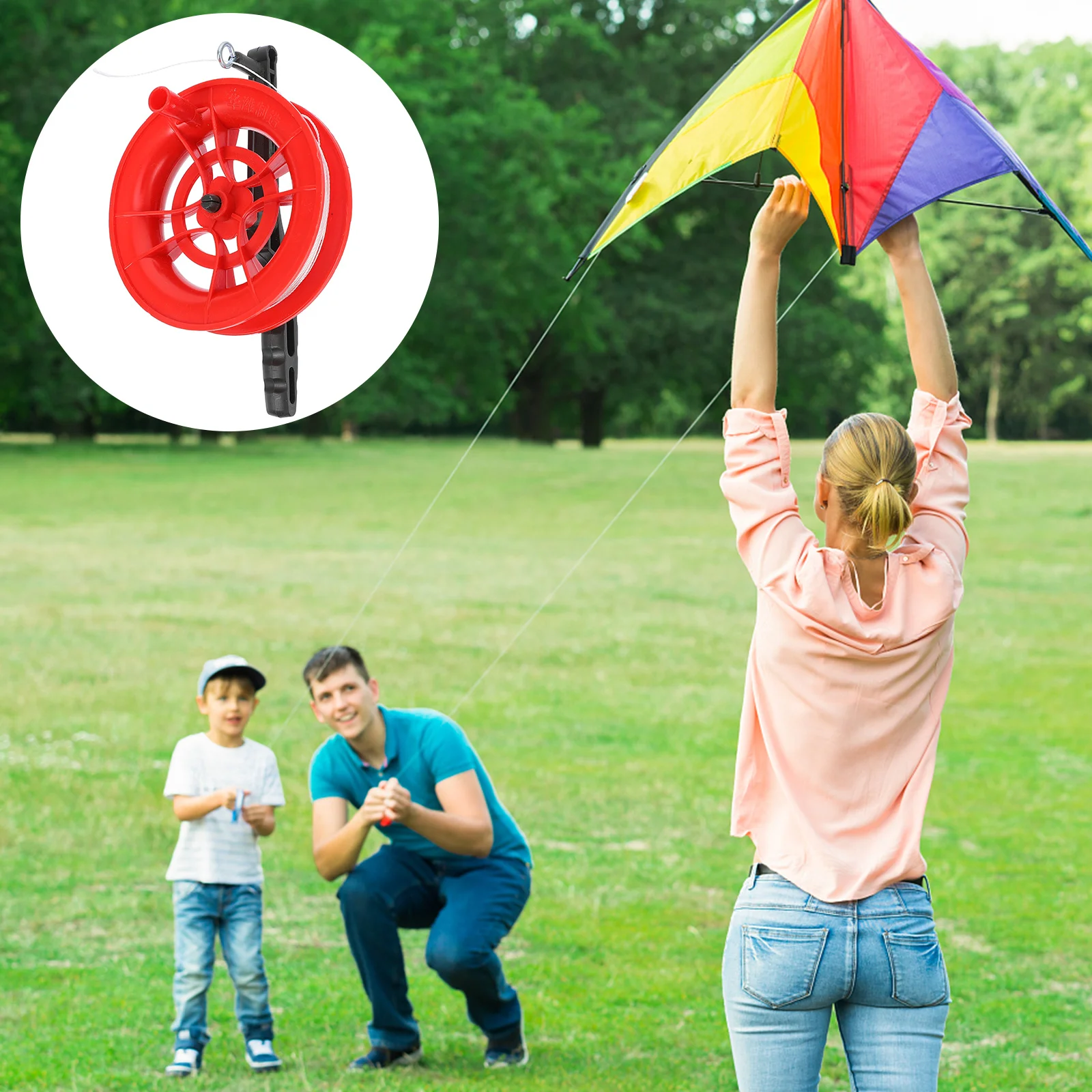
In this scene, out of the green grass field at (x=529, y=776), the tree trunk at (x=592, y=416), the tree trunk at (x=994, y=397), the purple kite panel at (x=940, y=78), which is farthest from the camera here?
the tree trunk at (x=994, y=397)

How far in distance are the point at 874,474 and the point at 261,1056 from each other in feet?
10.1

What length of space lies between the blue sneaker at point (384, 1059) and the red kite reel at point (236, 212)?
10.6ft

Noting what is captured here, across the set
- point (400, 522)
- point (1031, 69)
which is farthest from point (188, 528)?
point (1031, 69)

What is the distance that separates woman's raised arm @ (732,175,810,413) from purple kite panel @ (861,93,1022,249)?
26 centimetres

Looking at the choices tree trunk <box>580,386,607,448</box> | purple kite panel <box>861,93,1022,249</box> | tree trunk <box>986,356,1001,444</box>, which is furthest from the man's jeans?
tree trunk <box>986,356,1001,444</box>

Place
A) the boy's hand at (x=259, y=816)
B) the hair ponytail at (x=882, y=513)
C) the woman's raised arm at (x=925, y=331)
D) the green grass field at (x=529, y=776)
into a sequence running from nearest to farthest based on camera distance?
1. the hair ponytail at (x=882, y=513)
2. the woman's raised arm at (x=925, y=331)
3. the boy's hand at (x=259, y=816)
4. the green grass field at (x=529, y=776)

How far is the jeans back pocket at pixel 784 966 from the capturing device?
2555 millimetres

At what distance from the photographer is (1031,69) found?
63.1 metres

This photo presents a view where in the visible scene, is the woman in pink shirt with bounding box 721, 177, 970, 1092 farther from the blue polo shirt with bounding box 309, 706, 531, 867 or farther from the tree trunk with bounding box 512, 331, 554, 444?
the tree trunk with bounding box 512, 331, 554, 444

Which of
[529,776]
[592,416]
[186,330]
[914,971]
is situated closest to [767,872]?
[914,971]

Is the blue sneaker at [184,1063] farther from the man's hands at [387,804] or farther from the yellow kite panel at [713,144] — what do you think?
the yellow kite panel at [713,144]

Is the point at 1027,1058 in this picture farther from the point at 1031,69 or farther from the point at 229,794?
the point at 1031,69

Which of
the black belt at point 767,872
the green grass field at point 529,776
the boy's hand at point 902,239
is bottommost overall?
the green grass field at point 529,776

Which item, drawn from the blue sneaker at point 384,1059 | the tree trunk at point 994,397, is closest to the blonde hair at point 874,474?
the blue sneaker at point 384,1059
